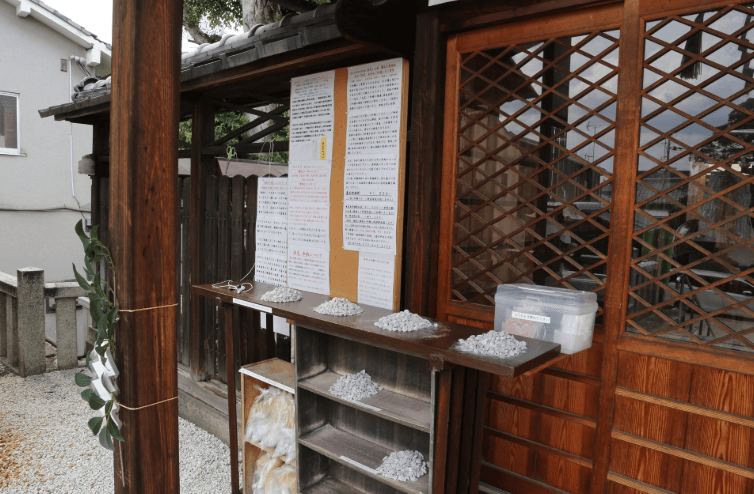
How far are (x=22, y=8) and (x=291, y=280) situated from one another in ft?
45.2

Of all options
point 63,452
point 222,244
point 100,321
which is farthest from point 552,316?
point 63,452

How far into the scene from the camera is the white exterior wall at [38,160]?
1327cm

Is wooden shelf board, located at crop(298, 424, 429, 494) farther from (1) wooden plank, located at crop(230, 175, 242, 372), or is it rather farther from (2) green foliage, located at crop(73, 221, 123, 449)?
(1) wooden plank, located at crop(230, 175, 242, 372)

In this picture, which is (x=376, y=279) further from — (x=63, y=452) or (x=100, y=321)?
(x=63, y=452)

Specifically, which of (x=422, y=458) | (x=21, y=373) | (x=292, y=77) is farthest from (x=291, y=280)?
(x=21, y=373)

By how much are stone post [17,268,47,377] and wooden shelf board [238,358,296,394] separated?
5.67 meters

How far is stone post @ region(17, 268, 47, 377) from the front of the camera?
26.2 feet

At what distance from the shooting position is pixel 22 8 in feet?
43.2

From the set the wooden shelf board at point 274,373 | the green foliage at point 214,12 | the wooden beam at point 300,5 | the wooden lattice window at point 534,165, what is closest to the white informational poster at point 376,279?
the wooden lattice window at point 534,165

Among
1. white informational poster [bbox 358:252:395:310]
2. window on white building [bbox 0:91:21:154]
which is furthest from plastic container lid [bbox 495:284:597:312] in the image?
window on white building [bbox 0:91:21:154]

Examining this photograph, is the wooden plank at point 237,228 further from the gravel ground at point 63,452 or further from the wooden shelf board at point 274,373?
the wooden shelf board at point 274,373

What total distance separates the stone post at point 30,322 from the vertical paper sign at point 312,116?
19.3 ft

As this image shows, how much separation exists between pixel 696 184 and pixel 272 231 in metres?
4.13

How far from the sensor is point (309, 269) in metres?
5.02
